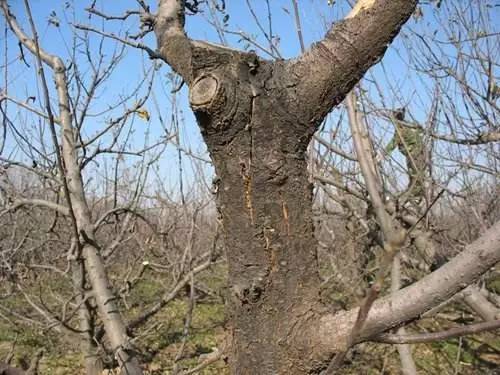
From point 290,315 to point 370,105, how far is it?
2589 mm

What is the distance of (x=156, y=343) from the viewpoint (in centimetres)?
676

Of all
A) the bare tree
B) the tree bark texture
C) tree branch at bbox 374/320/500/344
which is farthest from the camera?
the tree bark texture

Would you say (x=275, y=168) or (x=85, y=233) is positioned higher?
(x=85, y=233)

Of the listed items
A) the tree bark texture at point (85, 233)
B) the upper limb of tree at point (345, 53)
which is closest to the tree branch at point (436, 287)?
the upper limb of tree at point (345, 53)

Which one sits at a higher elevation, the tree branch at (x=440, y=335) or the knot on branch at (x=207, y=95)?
the knot on branch at (x=207, y=95)

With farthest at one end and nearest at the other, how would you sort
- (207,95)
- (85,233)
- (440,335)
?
1. (85,233)
2. (207,95)
3. (440,335)

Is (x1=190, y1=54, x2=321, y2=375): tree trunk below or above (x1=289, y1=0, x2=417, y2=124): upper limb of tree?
below

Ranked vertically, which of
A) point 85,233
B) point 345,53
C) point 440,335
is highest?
point 85,233

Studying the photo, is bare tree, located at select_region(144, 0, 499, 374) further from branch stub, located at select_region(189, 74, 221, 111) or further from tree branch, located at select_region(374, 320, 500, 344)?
tree branch, located at select_region(374, 320, 500, 344)

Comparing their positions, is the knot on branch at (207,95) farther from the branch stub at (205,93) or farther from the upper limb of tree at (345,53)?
the upper limb of tree at (345,53)

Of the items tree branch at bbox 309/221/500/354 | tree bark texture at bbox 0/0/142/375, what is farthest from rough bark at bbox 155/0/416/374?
tree bark texture at bbox 0/0/142/375

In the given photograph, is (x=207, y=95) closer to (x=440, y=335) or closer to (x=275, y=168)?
(x=275, y=168)

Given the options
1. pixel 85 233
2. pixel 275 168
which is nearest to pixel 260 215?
pixel 275 168

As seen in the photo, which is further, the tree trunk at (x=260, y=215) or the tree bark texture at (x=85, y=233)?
the tree bark texture at (x=85, y=233)
